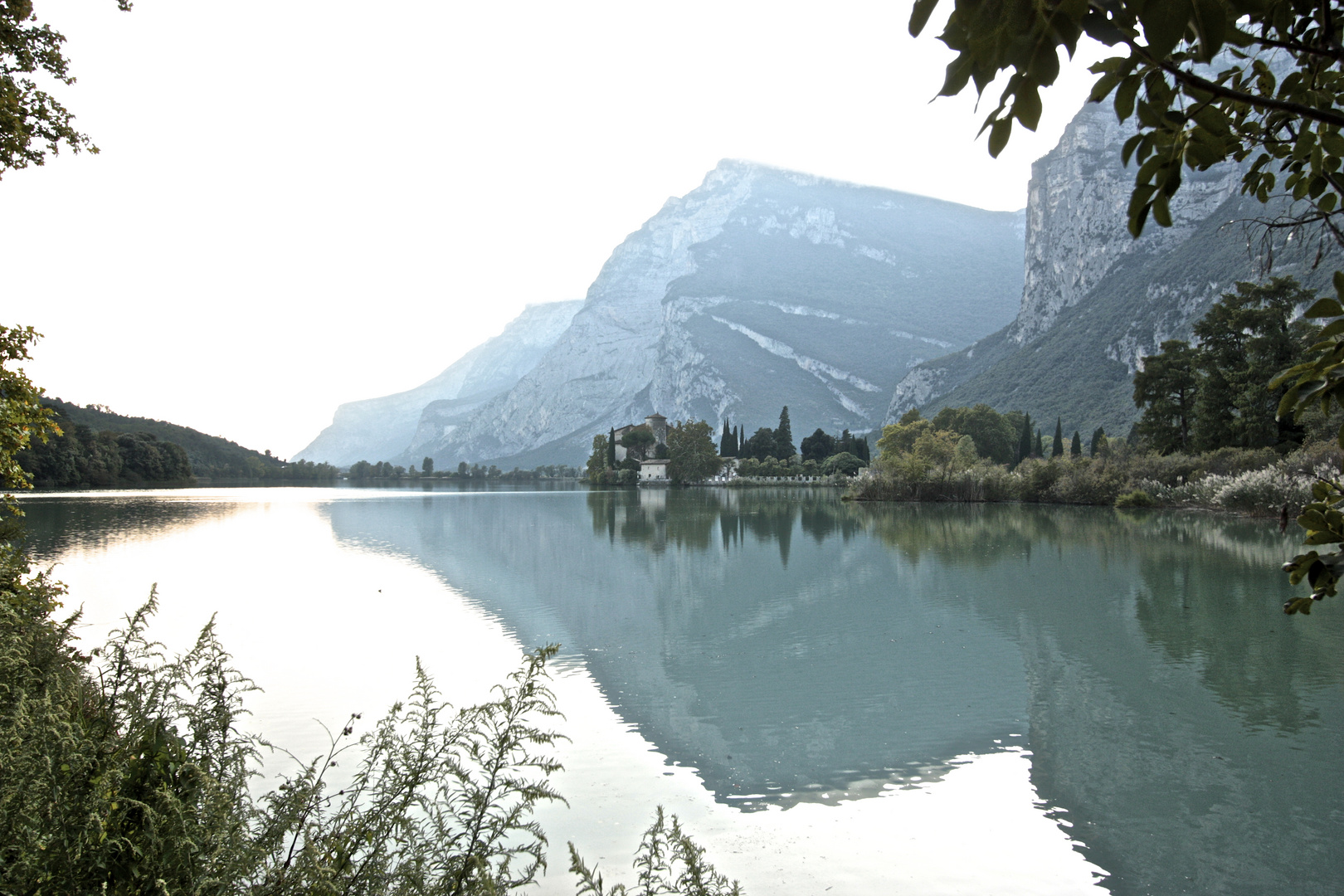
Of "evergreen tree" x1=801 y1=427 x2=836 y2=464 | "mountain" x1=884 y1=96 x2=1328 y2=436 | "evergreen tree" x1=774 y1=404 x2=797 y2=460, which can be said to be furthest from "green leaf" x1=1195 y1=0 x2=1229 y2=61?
"evergreen tree" x1=774 y1=404 x2=797 y2=460

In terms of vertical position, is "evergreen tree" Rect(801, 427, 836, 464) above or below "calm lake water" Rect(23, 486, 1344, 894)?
above

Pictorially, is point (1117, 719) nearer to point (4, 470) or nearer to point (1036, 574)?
point (1036, 574)

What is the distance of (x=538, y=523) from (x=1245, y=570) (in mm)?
28216

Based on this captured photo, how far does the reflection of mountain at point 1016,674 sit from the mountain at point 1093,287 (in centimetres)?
6665

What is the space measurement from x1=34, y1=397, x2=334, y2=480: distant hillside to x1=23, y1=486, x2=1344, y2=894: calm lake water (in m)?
98.3

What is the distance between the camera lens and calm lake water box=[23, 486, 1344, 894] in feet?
19.1

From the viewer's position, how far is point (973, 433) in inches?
3221

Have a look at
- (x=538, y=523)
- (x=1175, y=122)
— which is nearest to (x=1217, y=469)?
(x=538, y=523)

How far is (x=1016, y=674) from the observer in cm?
1034

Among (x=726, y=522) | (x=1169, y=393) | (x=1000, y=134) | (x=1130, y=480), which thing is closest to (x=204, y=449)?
(x=726, y=522)

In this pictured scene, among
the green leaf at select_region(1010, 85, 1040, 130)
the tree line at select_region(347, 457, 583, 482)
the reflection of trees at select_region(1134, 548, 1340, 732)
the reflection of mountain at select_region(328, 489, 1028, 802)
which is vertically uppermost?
the green leaf at select_region(1010, 85, 1040, 130)

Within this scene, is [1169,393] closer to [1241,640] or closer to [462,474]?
[1241,640]

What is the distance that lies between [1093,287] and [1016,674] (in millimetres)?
147127

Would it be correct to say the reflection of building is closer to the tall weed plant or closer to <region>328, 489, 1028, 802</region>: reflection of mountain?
<region>328, 489, 1028, 802</region>: reflection of mountain
